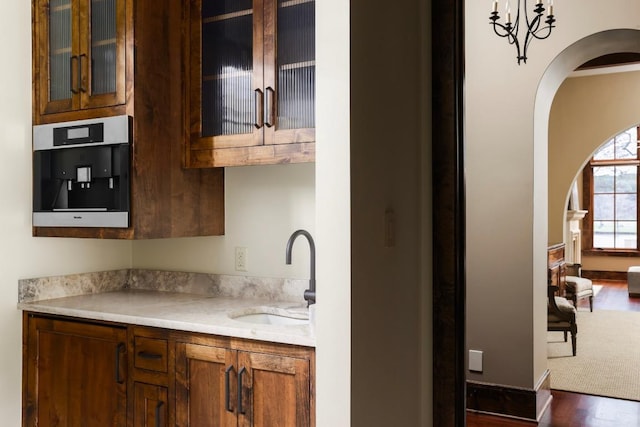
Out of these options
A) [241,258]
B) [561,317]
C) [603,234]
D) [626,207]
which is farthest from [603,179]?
[241,258]

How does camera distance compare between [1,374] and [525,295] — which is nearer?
[1,374]

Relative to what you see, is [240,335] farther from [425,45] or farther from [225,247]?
[425,45]

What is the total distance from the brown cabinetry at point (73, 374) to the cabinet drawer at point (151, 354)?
0.07m

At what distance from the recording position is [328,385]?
1669 mm

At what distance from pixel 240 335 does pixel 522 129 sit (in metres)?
2.19

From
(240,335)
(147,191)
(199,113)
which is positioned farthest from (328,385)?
(199,113)

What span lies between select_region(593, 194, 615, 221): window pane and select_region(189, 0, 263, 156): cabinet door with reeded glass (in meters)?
9.66

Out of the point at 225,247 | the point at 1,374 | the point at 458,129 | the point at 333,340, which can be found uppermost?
the point at 458,129

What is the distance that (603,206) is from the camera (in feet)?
34.4

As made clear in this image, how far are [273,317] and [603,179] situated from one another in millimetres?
9612

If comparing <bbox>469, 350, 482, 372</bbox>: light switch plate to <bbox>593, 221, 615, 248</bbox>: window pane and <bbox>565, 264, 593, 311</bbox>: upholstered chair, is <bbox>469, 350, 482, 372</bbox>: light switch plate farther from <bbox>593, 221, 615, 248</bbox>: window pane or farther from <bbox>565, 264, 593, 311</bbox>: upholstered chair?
<bbox>593, 221, 615, 248</bbox>: window pane

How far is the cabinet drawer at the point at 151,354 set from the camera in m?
2.17

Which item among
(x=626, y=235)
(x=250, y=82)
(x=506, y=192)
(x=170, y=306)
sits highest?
(x=250, y=82)

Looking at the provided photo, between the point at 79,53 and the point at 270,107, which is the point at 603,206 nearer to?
the point at 270,107
